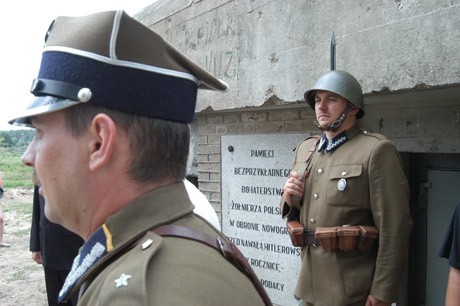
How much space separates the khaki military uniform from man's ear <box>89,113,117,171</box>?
0.36ft

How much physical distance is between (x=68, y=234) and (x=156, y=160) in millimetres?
2656

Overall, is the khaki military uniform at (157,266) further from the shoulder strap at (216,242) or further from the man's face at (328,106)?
the man's face at (328,106)

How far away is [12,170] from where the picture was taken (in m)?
23.5

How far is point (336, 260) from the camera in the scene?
7.82 ft

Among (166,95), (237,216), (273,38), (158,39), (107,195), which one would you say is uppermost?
(273,38)

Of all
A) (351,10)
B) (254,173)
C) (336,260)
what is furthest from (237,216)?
(351,10)

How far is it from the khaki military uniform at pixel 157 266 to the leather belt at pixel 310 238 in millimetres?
1614

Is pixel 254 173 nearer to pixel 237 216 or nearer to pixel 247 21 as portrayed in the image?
pixel 237 216

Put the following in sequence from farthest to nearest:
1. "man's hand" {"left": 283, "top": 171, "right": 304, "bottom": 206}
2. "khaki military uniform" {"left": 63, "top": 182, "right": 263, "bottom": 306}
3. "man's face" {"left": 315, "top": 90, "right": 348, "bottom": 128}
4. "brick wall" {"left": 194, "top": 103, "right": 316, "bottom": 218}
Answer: "brick wall" {"left": 194, "top": 103, "right": 316, "bottom": 218}, "man's hand" {"left": 283, "top": 171, "right": 304, "bottom": 206}, "man's face" {"left": 315, "top": 90, "right": 348, "bottom": 128}, "khaki military uniform" {"left": 63, "top": 182, "right": 263, "bottom": 306}

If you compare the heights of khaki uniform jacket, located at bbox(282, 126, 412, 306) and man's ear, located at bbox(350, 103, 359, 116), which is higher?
man's ear, located at bbox(350, 103, 359, 116)

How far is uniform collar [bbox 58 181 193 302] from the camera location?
2.93 ft

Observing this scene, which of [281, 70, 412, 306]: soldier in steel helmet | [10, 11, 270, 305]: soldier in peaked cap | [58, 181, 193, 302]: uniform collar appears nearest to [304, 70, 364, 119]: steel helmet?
[281, 70, 412, 306]: soldier in steel helmet

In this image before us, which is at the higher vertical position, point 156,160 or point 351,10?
point 351,10

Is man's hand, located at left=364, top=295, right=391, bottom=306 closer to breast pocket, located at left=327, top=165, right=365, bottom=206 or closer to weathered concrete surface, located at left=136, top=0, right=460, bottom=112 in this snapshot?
breast pocket, located at left=327, top=165, right=365, bottom=206
